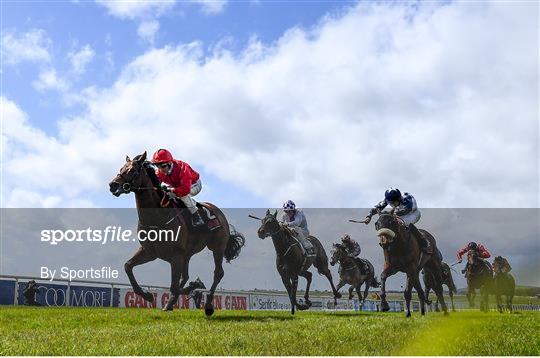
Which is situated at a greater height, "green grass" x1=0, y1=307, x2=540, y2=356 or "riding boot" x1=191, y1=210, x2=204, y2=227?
"riding boot" x1=191, y1=210, x2=204, y2=227

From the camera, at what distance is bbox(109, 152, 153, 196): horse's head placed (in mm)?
11896

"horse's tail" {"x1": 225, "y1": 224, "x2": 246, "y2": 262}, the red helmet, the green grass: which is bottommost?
the green grass

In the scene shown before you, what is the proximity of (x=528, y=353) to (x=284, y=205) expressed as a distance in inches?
469

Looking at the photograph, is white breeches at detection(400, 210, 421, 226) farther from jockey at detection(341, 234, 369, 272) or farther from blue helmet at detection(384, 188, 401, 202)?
jockey at detection(341, 234, 369, 272)

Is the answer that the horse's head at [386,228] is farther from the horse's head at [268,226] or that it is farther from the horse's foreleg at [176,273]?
the horse's foreleg at [176,273]

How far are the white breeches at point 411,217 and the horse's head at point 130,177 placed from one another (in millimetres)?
7067

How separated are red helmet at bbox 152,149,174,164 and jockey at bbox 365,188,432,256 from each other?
538cm

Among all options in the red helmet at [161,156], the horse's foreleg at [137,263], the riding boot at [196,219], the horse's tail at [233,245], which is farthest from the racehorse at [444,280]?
the red helmet at [161,156]

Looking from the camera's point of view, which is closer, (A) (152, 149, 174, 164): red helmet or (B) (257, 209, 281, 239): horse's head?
(A) (152, 149, 174, 164): red helmet

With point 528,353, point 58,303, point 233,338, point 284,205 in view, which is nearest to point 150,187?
point 233,338

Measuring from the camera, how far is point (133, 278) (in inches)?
510

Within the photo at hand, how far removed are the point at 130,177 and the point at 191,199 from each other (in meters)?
1.90

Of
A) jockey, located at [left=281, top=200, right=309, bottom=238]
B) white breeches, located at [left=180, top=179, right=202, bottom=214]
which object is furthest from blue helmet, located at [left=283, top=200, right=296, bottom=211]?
white breeches, located at [left=180, top=179, right=202, bottom=214]

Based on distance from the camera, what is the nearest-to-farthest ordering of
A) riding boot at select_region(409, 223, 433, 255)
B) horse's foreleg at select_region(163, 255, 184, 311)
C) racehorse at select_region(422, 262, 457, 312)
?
horse's foreleg at select_region(163, 255, 184, 311) → riding boot at select_region(409, 223, 433, 255) → racehorse at select_region(422, 262, 457, 312)
